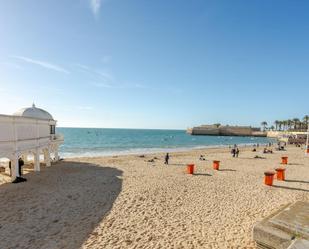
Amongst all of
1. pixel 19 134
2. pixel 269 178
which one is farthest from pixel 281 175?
pixel 19 134

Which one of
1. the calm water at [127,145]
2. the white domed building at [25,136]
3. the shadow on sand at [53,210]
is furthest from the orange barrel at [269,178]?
the calm water at [127,145]

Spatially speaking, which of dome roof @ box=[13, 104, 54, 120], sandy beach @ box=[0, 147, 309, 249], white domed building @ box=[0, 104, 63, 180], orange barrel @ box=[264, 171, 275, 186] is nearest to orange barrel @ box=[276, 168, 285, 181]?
sandy beach @ box=[0, 147, 309, 249]

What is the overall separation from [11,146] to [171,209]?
1076 cm

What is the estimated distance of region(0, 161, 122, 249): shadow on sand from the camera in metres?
7.51

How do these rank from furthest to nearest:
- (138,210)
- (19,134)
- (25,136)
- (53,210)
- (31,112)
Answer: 1. (31,112)
2. (25,136)
3. (19,134)
4. (53,210)
5. (138,210)

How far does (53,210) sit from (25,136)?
8.71 metres

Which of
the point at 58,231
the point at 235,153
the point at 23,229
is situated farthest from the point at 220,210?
the point at 235,153

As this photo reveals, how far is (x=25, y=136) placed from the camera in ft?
54.9

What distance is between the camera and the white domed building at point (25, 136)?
45.9 feet

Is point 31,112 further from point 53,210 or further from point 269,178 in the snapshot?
point 269,178

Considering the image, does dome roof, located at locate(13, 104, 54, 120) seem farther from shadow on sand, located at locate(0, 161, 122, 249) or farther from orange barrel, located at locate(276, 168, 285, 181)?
orange barrel, located at locate(276, 168, 285, 181)

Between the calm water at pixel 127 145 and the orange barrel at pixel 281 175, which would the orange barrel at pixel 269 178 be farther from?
the calm water at pixel 127 145

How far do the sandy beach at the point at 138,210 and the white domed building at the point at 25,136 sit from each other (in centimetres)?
206

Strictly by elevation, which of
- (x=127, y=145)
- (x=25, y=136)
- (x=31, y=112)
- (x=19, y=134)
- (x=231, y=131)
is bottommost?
(x=127, y=145)
